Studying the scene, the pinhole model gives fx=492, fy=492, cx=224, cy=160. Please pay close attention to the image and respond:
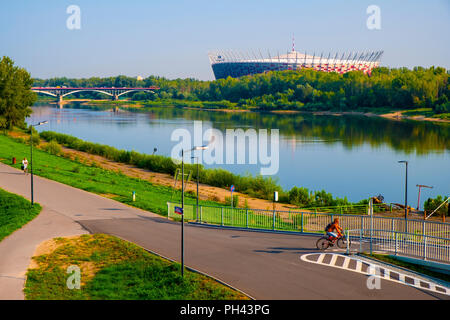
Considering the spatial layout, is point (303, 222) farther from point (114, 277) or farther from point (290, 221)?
point (114, 277)

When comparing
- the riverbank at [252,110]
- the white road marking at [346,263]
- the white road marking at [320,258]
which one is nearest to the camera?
the white road marking at [346,263]

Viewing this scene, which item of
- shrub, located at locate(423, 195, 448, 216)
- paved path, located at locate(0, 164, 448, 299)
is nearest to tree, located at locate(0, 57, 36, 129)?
paved path, located at locate(0, 164, 448, 299)

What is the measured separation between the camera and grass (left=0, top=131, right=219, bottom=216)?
3285 centimetres

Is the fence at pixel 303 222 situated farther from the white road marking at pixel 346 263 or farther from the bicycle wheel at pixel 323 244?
the white road marking at pixel 346 263

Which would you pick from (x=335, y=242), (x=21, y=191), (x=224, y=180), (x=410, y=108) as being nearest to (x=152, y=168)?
(x=224, y=180)

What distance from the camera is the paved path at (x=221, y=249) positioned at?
15.6 metres

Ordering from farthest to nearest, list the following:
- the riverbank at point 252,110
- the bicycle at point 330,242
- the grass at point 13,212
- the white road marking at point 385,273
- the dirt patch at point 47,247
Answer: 1. the riverbank at point 252,110
2. the grass at point 13,212
3. the dirt patch at point 47,247
4. the bicycle at point 330,242
5. the white road marking at point 385,273

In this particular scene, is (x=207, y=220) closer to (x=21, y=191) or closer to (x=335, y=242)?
(x=335, y=242)

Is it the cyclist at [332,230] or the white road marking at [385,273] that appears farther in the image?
the cyclist at [332,230]

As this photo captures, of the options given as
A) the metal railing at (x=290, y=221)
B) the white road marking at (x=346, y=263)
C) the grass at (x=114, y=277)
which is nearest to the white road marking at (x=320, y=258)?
the white road marking at (x=346, y=263)

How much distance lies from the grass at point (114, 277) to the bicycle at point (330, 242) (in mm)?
5583

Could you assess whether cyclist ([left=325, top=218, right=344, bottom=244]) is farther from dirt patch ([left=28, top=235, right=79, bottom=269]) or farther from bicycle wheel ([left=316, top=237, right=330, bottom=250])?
dirt patch ([left=28, top=235, right=79, bottom=269])

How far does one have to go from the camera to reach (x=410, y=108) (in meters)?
118

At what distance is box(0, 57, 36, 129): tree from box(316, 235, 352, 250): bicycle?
57.4 metres
